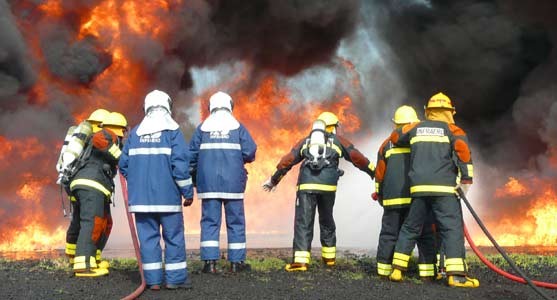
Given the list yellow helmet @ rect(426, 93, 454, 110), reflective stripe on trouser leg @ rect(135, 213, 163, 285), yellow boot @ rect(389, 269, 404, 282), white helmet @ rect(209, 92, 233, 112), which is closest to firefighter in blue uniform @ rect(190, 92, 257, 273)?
white helmet @ rect(209, 92, 233, 112)

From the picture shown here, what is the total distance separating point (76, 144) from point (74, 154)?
178 millimetres

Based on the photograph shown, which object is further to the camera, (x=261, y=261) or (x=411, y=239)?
(x=261, y=261)

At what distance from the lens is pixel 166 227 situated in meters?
6.48

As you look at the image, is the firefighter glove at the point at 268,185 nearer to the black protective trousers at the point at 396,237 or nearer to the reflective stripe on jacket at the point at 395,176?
the reflective stripe on jacket at the point at 395,176

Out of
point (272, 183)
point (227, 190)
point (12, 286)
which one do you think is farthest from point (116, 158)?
point (272, 183)

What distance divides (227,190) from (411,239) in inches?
108

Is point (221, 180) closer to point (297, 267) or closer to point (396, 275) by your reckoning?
point (297, 267)

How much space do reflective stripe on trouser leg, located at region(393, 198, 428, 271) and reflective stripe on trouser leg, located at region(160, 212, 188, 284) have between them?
2.85 meters

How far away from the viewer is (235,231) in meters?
7.86

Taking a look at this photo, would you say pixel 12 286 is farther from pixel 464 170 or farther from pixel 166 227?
pixel 464 170

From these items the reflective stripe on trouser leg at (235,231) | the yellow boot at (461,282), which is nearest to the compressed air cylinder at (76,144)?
the reflective stripe on trouser leg at (235,231)

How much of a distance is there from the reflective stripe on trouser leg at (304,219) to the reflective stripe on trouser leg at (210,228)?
132 cm

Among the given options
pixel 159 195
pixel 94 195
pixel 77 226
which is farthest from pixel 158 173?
pixel 77 226

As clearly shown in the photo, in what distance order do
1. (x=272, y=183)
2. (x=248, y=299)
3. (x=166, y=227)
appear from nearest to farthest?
(x=248, y=299), (x=166, y=227), (x=272, y=183)
